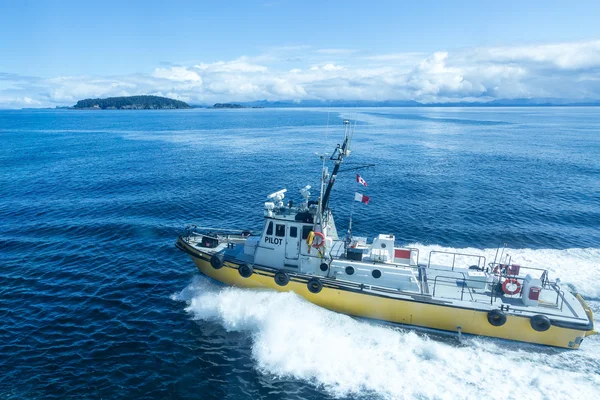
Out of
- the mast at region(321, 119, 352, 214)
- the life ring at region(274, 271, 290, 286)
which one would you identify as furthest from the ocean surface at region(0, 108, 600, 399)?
the mast at region(321, 119, 352, 214)

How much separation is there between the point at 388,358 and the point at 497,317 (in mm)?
4470

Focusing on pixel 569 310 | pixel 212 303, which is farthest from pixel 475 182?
pixel 212 303

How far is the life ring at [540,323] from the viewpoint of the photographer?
46.3 feet

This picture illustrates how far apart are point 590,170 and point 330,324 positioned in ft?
146

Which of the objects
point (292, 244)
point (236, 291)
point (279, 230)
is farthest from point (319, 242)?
point (236, 291)

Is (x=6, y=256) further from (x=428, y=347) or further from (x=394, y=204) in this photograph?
(x=394, y=204)

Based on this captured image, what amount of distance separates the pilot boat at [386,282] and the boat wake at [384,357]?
0.55 m

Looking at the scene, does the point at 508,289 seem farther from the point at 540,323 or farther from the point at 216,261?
the point at 216,261

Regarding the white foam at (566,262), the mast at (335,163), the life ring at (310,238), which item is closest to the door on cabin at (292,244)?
A: the life ring at (310,238)

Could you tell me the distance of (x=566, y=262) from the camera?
21.5 meters

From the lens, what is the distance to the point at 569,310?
48.3 ft

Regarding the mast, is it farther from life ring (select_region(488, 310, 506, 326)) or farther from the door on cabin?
life ring (select_region(488, 310, 506, 326))

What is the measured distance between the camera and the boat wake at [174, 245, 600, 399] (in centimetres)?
1264

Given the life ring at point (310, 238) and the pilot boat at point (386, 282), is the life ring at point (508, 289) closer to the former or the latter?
the pilot boat at point (386, 282)
